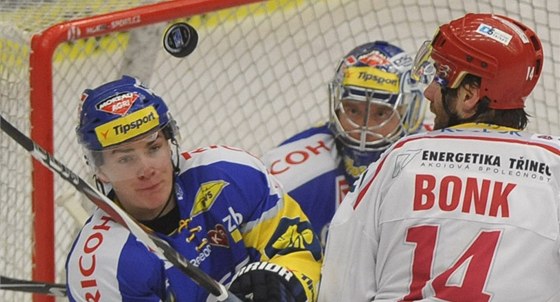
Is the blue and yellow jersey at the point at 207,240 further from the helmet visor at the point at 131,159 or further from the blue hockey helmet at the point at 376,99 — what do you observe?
the blue hockey helmet at the point at 376,99

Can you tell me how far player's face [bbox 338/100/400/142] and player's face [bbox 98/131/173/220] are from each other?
842mm

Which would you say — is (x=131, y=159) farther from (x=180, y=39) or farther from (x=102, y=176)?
(x=180, y=39)

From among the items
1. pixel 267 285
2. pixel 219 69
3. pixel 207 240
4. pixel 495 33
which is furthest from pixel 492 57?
pixel 219 69

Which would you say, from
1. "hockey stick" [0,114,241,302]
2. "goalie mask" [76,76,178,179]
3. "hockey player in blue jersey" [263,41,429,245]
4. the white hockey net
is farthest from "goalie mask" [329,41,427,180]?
"hockey stick" [0,114,241,302]

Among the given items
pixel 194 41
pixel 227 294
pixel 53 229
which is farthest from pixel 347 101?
pixel 227 294

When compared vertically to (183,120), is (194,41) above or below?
above

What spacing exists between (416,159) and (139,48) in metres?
1.16

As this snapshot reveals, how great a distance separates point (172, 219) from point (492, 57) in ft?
2.36

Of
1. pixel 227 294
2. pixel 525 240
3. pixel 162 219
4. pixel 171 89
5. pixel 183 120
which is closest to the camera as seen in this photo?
pixel 525 240

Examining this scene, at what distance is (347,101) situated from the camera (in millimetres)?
3221

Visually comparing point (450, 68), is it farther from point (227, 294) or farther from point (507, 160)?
point (227, 294)

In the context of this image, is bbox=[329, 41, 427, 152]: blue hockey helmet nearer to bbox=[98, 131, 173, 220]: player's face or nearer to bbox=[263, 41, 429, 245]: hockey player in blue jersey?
bbox=[263, 41, 429, 245]: hockey player in blue jersey

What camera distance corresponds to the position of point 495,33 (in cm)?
215

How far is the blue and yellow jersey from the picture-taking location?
7.75ft
